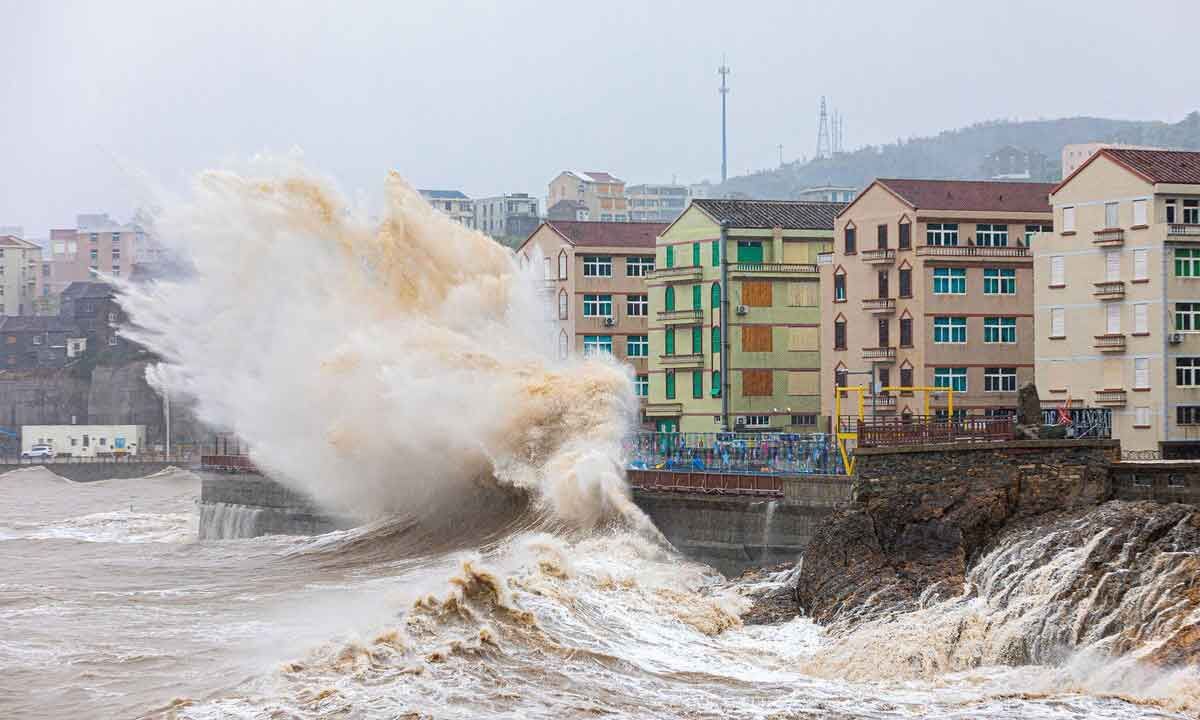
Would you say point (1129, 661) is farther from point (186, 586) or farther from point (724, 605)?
point (186, 586)

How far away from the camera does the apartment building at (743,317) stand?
64688 mm

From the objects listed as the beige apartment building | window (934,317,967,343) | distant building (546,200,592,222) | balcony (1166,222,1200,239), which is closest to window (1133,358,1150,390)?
balcony (1166,222,1200,239)

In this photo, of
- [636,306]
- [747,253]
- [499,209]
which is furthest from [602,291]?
[499,209]

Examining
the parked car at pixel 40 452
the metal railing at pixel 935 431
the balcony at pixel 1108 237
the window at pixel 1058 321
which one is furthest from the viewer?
the parked car at pixel 40 452

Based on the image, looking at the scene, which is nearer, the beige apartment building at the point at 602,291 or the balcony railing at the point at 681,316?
the balcony railing at the point at 681,316

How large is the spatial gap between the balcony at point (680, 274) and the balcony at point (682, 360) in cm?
288

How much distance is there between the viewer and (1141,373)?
47156 mm

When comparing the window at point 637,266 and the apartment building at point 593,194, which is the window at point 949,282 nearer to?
the window at point 637,266

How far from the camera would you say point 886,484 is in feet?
118

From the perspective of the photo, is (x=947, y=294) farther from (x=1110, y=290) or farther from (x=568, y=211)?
(x=568, y=211)

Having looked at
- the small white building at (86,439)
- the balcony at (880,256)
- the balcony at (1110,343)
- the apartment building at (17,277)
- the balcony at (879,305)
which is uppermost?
the apartment building at (17,277)

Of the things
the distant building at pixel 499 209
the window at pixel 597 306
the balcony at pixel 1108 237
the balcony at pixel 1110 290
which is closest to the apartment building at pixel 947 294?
the balcony at pixel 1108 237

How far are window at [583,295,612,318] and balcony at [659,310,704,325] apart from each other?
24.6 ft

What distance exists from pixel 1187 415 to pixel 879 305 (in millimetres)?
14251
